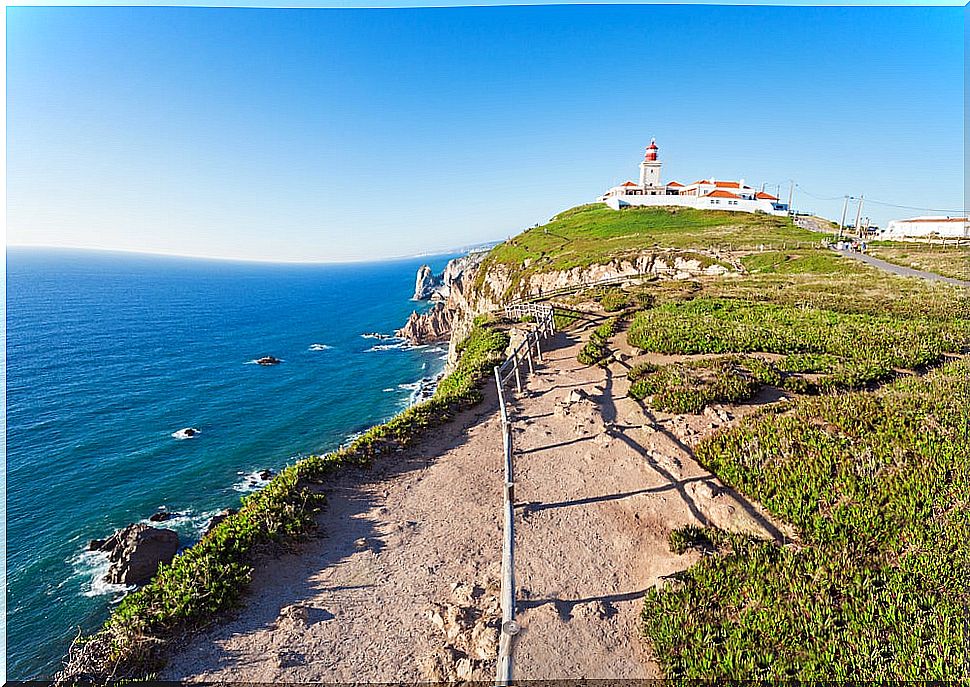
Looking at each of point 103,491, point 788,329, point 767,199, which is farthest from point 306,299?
point 788,329

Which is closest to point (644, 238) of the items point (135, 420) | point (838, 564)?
point (838, 564)

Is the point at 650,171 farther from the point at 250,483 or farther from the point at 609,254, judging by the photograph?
the point at 250,483

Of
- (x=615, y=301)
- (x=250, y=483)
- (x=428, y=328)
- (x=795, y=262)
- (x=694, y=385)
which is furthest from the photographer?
(x=428, y=328)

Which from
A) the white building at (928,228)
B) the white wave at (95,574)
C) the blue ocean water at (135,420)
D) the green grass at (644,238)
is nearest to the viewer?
the white wave at (95,574)

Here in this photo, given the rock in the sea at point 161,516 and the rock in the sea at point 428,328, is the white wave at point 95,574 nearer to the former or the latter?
the rock in the sea at point 161,516

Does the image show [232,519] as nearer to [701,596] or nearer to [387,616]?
[387,616]

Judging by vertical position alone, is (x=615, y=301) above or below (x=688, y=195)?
below

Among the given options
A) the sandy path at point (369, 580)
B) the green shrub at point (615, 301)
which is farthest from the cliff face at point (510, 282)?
the sandy path at point (369, 580)
